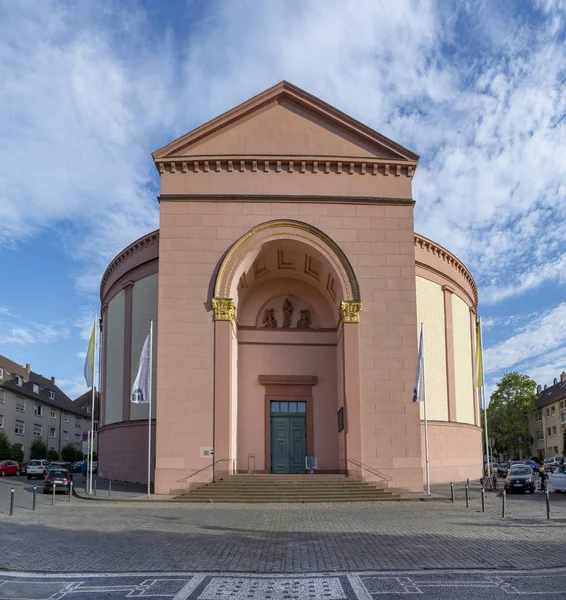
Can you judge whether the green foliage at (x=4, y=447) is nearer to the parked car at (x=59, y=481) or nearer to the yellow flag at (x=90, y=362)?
the parked car at (x=59, y=481)

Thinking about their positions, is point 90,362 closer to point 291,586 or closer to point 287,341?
point 287,341

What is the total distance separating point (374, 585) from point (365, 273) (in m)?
18.2

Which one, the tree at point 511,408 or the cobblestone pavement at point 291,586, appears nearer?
the cobblestone pavement at point 291,586

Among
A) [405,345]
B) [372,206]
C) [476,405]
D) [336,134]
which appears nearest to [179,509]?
[405,345]

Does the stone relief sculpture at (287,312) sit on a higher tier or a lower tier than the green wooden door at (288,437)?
higher

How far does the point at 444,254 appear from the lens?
36.9 m

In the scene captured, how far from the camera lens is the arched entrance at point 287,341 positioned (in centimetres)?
2706

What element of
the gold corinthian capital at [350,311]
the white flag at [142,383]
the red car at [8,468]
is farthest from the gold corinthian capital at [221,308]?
the red car at [8,468]

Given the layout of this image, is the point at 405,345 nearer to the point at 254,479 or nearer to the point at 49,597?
the point at 254,479

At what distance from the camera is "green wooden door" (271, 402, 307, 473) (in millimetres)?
30234

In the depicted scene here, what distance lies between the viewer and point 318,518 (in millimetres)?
18469

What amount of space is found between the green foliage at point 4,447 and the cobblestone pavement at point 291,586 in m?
49.1

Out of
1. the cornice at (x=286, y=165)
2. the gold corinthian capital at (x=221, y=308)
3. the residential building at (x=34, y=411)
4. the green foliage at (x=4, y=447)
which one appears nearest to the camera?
the gold corinthian capital at (x=221, y=308)

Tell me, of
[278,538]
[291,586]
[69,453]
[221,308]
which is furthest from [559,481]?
[69,453]
